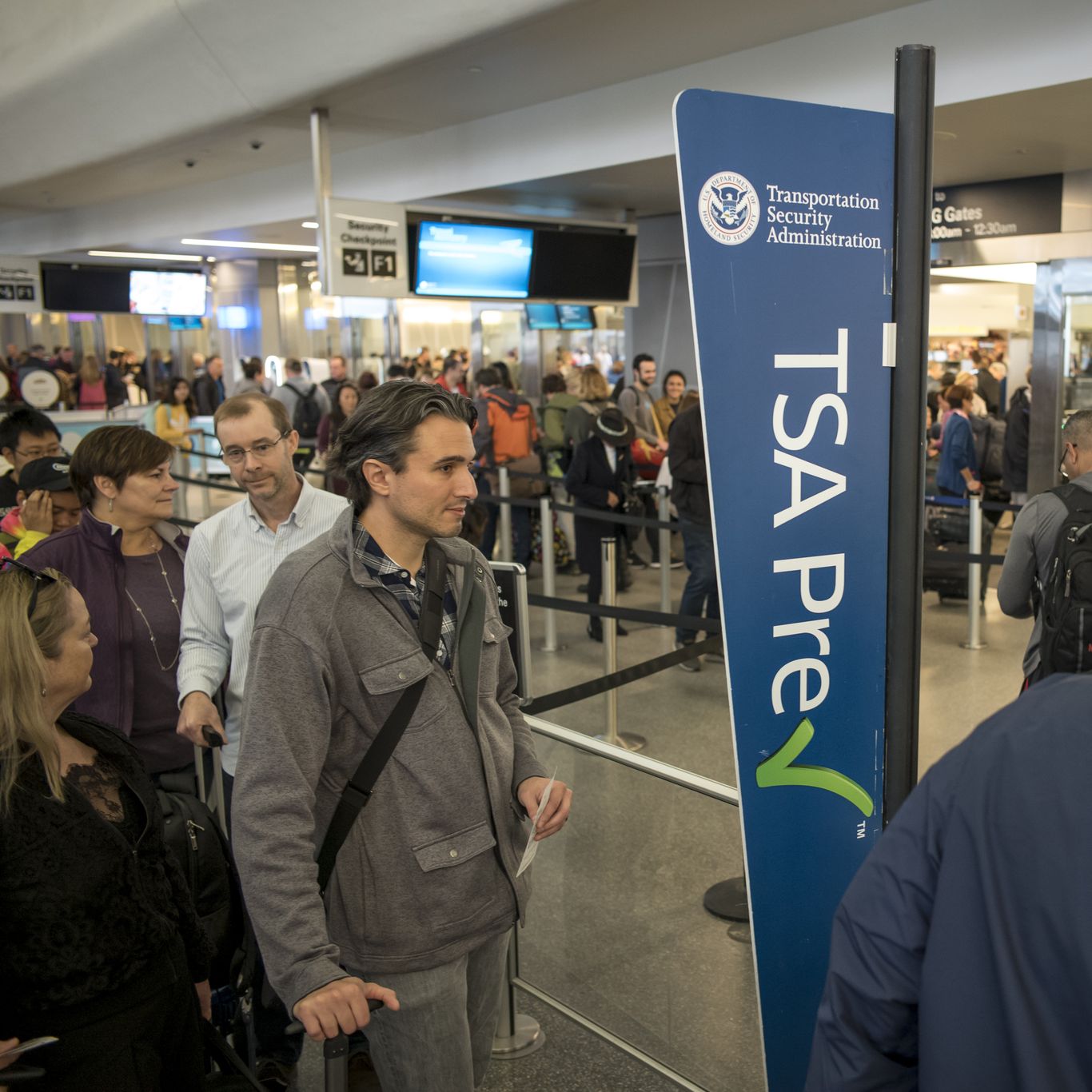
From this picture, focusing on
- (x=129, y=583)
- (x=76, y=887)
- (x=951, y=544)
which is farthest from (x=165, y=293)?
(x=76, y=887)

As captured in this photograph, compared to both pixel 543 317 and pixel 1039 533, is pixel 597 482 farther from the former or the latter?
pixel 543 317

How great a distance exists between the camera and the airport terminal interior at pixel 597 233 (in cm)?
353

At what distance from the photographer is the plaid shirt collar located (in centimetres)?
196

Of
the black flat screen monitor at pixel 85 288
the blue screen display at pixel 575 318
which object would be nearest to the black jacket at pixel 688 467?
the blue screen display at pixel 575 318

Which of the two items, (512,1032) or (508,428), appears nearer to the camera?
(512,1032)

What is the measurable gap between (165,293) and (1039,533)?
54.7 feet

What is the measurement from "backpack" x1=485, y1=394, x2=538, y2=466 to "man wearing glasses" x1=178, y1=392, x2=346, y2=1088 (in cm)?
700

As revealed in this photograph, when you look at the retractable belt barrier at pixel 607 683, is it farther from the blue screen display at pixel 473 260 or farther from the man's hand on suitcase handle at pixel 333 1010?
the blue screen display at pixel 473 260

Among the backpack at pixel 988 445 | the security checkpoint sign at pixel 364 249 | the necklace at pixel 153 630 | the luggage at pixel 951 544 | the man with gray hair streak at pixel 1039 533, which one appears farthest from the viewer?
the backpack at pixel 988 445

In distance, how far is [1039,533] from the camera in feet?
13.0

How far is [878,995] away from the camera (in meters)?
1.21

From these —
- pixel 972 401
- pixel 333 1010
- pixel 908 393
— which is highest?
pixel 908 393

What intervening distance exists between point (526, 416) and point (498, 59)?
12.0 ft

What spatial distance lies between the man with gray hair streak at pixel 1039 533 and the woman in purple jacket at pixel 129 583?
9.51ft
